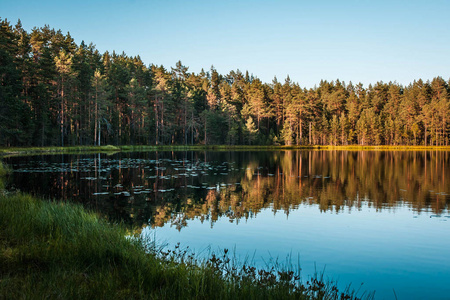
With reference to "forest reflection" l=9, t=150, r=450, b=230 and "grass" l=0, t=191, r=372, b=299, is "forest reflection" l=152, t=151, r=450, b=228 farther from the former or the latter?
"grass" l=0, t=191, r=372, b=299

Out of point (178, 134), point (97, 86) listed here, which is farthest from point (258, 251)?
point (178, 134)

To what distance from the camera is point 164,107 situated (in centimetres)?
8775

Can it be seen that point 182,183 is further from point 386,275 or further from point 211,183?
point 386,275

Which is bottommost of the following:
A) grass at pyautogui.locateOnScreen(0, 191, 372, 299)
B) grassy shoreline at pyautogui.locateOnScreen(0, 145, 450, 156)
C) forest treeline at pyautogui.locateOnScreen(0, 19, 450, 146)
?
grass at pyautogui.locateOnScreen(0, 191, 372, 299)

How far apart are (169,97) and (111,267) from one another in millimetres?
81733

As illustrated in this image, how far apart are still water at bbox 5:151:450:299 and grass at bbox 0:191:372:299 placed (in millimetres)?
2599

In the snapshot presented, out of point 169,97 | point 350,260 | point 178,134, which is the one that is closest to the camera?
point 350,260

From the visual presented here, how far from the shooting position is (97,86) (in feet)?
217

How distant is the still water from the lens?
A: 7891mm

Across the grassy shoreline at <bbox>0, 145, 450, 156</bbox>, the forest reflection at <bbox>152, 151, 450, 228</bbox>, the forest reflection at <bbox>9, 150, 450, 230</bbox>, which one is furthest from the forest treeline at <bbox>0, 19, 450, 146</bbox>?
the forest reflection at <bbox>152, 151, 450, 228</bbox>

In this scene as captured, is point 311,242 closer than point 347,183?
Yes

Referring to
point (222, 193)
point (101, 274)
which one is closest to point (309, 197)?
point (222, 193)

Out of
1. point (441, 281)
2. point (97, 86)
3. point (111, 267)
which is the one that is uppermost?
point (97, 86)

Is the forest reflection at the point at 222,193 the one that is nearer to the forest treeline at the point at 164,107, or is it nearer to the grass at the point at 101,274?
the grass at the point at 101,274
